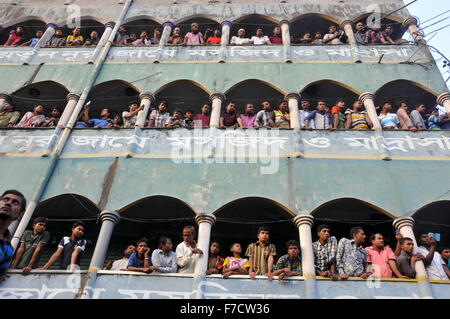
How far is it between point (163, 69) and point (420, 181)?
796 centimetres

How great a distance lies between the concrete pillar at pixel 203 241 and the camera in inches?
330

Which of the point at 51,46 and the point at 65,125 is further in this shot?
the point at 51,46

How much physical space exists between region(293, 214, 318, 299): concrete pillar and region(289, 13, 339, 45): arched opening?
8.03 m

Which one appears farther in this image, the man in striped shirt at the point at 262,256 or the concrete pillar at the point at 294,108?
the concrete pillar at the point at 294,108

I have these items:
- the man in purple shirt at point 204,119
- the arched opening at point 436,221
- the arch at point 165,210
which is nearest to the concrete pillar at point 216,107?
the man in purple shirt at point 204,119

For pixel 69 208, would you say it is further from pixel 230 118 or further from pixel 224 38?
pixel 224 38

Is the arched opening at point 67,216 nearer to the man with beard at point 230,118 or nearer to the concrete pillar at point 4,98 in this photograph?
the concrete pillar at point 4,98

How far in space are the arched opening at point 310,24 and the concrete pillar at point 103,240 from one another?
9.25 meters

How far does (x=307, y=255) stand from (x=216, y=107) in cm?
506

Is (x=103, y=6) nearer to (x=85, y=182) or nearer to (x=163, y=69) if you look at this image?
(x=163, y=69)

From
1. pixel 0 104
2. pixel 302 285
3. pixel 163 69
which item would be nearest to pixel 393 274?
pixel 302 285

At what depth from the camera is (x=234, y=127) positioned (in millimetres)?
11039

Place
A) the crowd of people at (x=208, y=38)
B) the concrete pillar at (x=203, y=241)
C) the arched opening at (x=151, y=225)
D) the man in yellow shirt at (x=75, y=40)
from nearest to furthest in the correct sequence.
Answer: the concrete pillar at (x=203, y=241)
the arched opening at (x=151, y=225)
the crowd of people at (x=208, y=38)
the man in yellow shirt at (x=75, y=40)

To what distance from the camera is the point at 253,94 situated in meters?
13.3
